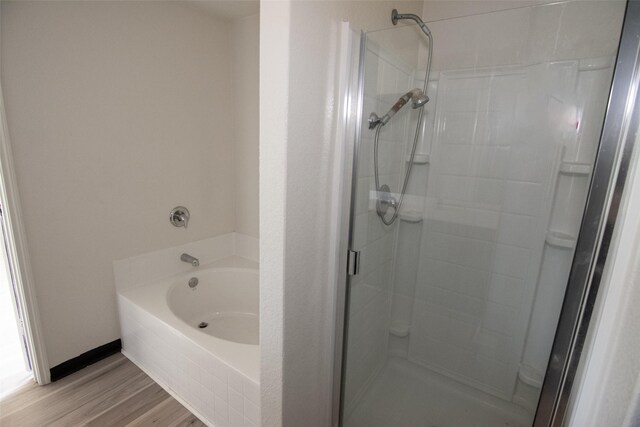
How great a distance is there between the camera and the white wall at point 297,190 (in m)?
0.95

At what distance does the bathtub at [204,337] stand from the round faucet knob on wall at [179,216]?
1.25 feet

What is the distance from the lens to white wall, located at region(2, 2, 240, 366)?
5.15ft

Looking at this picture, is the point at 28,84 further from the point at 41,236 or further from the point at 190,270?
the point at 190,270

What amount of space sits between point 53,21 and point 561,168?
2.51 meters

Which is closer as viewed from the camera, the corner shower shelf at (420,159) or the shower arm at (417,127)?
the shower arm at (417,127)

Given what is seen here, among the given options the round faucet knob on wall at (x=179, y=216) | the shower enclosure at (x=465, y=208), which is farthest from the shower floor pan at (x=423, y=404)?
the round faucet knob on wall at (x=179, y=216)

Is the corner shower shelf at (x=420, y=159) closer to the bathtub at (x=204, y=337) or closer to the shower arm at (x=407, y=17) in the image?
the shower arm at (x=407, y=17)

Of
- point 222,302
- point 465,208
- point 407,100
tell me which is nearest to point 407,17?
point 407,100

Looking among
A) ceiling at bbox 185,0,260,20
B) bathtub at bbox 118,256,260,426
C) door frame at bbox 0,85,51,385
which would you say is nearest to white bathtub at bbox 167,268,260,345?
bathtub at bbox 118,256,260,426

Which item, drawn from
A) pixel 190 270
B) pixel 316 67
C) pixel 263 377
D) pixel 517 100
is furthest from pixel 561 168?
pixel 190 270

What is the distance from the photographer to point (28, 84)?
153 centimetres

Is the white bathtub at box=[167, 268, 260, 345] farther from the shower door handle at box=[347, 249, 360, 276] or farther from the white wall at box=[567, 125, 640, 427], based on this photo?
the white wall at box=[567, 125, 640, 427]

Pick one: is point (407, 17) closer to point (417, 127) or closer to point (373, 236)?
point (417, 127)

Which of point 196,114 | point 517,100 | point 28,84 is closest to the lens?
point 517,100
